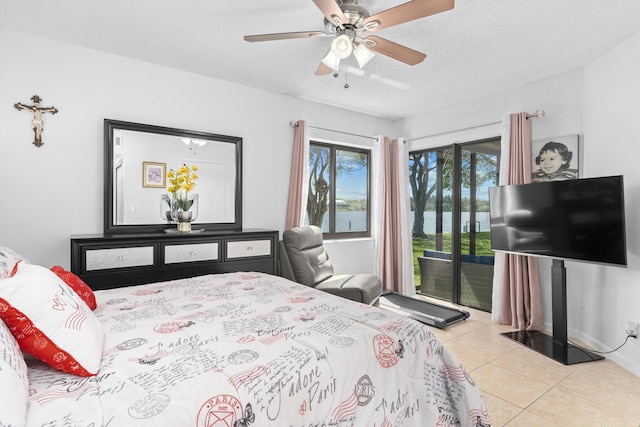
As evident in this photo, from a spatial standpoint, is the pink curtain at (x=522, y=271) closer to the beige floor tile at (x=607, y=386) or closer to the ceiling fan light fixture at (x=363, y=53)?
the beige floor tile at (x=607, y=386)

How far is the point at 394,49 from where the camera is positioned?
2.30m

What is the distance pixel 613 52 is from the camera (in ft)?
9.55

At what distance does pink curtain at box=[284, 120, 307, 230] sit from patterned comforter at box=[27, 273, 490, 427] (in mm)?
2162

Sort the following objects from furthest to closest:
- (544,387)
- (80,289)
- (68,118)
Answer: (68,118), (544,387), (80,289)

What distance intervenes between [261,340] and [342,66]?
8.79ft

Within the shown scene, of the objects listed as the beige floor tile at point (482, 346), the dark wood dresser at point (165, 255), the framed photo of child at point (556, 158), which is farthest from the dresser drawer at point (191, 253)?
the framed photo of child at point (556, 158)

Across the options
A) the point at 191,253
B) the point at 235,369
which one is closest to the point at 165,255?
the point at 191,253

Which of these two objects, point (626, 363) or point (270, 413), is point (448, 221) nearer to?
point (626, 363)

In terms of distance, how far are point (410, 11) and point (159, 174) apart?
2571 millimetres

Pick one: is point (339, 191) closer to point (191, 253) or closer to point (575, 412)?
point (191, 253)

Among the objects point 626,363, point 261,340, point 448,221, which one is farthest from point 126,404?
point 448,221

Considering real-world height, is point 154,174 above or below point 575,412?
above

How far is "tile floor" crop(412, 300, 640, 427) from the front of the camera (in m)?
2.07

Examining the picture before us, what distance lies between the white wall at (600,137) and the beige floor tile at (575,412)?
780 mm
